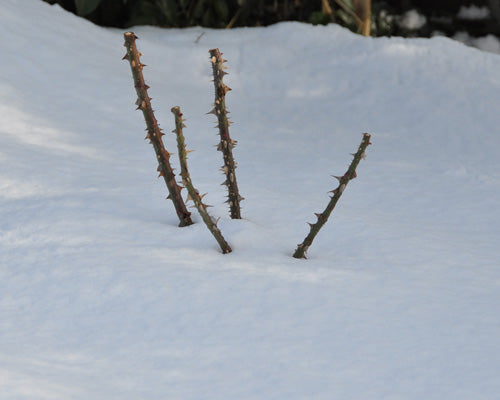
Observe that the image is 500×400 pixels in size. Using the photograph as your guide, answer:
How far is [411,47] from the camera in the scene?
2635mm

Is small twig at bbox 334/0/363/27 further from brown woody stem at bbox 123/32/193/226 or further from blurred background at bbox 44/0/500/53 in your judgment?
brown woody stem at bbox 123/32/193/226

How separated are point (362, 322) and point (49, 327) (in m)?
0.48

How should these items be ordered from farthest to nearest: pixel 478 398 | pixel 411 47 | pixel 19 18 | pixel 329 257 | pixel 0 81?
pixel 411 47
pixel 19 18
pixel 0 81
pixel 329 257
pixel 478 398

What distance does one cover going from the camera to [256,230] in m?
1.35

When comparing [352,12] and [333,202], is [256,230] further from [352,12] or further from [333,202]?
[352,12]

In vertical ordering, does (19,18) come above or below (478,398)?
above

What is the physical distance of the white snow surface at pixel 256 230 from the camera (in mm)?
956

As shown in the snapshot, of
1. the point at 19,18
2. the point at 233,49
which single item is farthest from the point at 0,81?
the point at 233,49

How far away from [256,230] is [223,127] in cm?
21

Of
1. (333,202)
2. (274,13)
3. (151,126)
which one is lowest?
(274,13)

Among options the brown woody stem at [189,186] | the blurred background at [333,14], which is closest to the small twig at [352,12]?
the blurred background at [333,14]

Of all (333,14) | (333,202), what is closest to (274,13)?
(333,14)

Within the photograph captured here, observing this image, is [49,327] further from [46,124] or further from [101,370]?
[46,124]

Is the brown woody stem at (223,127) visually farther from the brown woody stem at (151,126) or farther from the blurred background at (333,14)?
the blurred background at (333,14)
